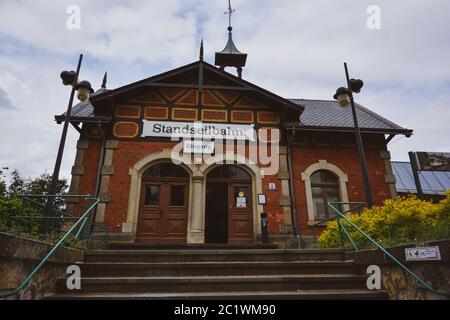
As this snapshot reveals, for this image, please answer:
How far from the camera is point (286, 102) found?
995cm

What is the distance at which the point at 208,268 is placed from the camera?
4.36 metres

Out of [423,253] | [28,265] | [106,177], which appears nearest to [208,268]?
[28,265]

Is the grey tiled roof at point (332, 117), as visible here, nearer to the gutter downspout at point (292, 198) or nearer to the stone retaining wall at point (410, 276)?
the gutter downspout at point (292, 198)

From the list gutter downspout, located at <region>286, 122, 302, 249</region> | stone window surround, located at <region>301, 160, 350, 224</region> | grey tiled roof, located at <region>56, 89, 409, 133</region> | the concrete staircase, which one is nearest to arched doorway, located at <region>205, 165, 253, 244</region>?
gutter downspout, located at <region>286, 122, 302, 249</region>

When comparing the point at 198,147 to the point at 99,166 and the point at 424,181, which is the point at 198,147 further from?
the point at 424,181

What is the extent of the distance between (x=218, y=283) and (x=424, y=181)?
58.6ft

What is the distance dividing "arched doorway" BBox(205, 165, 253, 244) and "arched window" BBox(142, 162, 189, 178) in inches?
35.7
